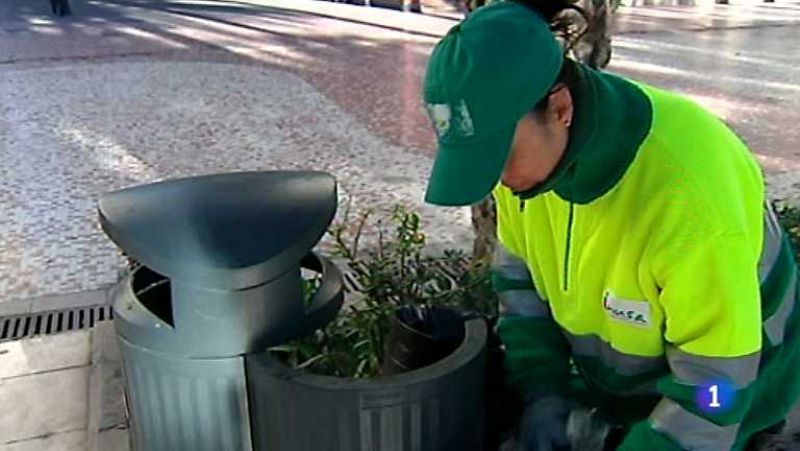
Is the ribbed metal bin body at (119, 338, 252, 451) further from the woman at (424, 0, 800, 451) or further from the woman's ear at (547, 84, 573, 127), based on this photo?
the woman's ear at (547, 84, 573, 127)

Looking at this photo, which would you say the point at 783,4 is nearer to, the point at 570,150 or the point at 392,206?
the point at 392,206

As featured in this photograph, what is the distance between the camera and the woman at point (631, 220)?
4.24 ft

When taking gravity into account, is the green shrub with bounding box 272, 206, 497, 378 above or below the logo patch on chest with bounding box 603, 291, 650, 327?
below

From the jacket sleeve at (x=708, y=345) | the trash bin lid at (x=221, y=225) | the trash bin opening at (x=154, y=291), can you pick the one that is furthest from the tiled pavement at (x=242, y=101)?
the jacket sleeve at (x=708, y=345)

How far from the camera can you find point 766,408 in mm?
1689

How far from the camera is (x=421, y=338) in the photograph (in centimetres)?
174

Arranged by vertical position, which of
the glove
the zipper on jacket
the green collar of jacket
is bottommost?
the glove

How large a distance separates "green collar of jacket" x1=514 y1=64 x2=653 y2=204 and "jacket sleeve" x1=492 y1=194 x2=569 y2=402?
36 cm

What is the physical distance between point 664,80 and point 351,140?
280 centimetres

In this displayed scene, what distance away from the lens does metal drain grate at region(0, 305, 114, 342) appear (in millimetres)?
3137

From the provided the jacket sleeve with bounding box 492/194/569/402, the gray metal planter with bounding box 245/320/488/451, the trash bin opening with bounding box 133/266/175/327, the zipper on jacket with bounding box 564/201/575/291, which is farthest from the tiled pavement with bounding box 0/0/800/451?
the zipper on jacket with bounding box 564/201/575/291

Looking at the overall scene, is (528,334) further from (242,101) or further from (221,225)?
(242,101)

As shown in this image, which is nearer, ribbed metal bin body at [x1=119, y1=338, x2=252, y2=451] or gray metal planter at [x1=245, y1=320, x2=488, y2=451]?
gray metal planter at [x1=245, y1=320, x2=488, y2=451]

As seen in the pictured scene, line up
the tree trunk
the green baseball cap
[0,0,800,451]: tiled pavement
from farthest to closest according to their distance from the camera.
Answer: [0,0,800,451]: tiled pavement, the tree trunk, the green baseball cap
